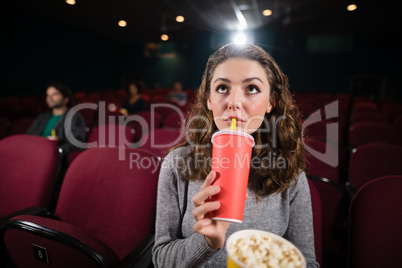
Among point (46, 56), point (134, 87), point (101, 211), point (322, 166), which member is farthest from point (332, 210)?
point (46, 56)

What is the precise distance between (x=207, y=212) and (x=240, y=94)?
0.39 metres

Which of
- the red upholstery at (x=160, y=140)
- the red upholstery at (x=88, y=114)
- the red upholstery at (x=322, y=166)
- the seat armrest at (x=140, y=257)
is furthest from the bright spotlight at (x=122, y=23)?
the seat armrest at (x=140, y=257)

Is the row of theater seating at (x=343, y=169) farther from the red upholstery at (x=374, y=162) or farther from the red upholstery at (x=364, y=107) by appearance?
the red upholstery at (x=364, y=107)

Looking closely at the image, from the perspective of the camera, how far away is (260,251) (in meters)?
0.51

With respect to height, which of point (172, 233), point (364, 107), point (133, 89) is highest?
point (133, 89)

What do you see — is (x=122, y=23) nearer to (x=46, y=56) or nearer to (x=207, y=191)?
(x=46, y=56)

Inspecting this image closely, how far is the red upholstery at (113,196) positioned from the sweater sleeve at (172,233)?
0.98 ft

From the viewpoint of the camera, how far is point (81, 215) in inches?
49.2

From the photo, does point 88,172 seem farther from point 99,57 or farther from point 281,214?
point 99,57

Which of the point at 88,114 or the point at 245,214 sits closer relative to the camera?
the point at 245,214

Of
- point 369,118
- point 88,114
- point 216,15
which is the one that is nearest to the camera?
point 369,118

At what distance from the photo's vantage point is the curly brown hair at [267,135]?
0.90 meters

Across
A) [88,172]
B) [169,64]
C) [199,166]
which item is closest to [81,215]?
[88,172]

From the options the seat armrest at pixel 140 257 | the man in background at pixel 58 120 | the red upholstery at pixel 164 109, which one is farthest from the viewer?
the red upholstery at pixel 164 109
